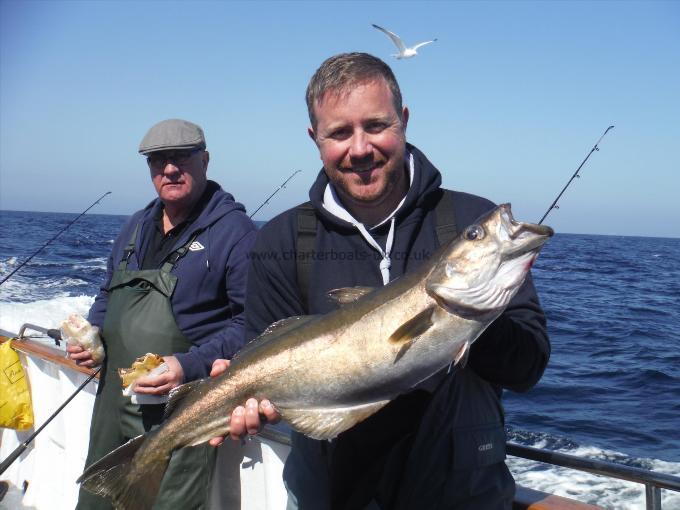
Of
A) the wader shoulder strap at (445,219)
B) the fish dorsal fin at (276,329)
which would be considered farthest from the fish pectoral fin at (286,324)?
the wader shoulder strap at (445,219)

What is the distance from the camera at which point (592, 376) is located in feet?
40.4

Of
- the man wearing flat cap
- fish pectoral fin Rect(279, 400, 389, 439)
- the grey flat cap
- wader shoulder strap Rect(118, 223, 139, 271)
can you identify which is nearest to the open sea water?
the man wearing flat cap

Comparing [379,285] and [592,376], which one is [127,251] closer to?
[379,285]

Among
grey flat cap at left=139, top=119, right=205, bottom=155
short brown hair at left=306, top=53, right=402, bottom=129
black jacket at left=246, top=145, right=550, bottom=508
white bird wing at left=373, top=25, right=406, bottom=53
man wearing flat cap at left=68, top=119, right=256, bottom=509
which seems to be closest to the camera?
black jacket at left=246, top=145, right=550, bottom=508

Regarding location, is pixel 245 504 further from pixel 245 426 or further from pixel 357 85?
pixel 357 85

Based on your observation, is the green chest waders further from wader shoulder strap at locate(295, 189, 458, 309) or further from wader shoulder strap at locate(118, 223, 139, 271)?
wader shoulder strap at locate(295, 189, 458, 309)

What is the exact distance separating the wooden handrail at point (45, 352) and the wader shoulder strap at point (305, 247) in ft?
9.29

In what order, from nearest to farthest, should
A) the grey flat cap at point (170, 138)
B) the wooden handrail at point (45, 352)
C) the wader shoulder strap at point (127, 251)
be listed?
the grey flat cap at point (170, 138), the wader shoulder strap at point (127, 251), the wooden handrail at point (45, 352)

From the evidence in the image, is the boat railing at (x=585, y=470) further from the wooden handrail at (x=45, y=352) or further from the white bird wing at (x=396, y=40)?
the white bird wing at (x=396, y=40)

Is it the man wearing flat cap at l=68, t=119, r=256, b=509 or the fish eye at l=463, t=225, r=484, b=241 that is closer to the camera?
the fish eye at l=463, t=225, r=484, b=241

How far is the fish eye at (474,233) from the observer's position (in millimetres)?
2375

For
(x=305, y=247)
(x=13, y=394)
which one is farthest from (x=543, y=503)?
(x=13, y=394)

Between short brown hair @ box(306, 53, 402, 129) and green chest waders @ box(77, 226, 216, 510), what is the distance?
1845mm

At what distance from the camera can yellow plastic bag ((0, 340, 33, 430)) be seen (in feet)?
19.1
